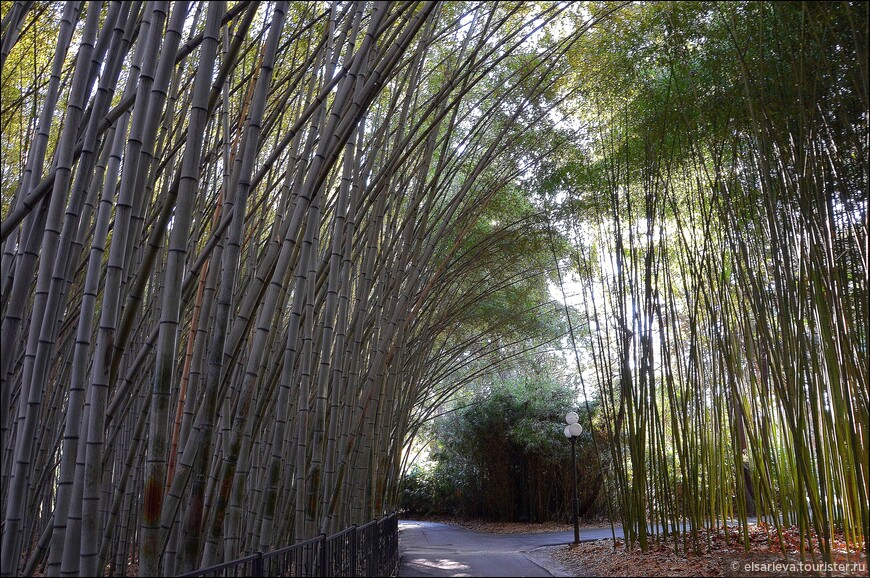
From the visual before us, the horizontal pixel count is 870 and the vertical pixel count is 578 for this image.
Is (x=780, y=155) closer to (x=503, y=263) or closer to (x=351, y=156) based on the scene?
(x=351, y=156)

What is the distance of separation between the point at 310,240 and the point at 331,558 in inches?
50.8

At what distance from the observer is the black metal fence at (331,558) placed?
1930 mm

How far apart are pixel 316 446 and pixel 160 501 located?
1.14m

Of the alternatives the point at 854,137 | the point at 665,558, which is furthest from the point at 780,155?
the point at 665,558

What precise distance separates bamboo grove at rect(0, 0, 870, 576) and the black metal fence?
5.5 inches

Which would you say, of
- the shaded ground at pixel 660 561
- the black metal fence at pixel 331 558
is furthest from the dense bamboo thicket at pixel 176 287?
the shaded ground at pixel 660 561

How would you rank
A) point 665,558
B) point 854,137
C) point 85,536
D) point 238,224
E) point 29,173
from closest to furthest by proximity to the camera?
point 85,536
point 238,224
point 29,173
point 854,137
point 665,558

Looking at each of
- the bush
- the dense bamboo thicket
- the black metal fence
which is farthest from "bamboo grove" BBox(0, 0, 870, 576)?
the bush

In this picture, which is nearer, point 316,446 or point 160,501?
point 160,501

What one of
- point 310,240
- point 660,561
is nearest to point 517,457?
point 660,561

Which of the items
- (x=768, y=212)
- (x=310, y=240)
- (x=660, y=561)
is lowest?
(x=660, y=561)

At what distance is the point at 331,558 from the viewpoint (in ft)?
8.66

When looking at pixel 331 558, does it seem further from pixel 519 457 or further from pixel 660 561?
pixel 519 457

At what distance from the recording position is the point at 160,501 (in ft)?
5.43
